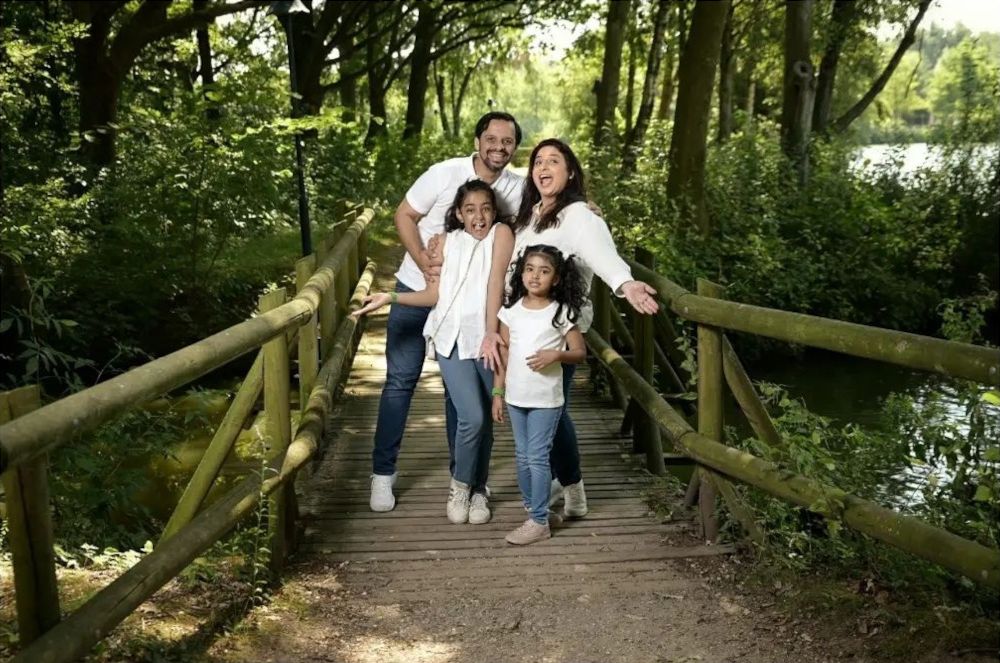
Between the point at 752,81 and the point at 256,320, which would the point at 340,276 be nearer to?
the point at 256,320

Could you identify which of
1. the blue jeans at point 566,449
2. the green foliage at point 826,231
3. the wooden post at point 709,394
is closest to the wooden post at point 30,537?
the blue jeans at point 566,449

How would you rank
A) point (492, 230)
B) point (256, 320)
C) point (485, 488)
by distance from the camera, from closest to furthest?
1. point (256, 320)
2. point (492, 230)
3. point (485, 488)

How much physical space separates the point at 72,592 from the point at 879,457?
444cm

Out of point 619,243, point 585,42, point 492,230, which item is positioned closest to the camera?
point 492,230

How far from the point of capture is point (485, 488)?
17.5ft

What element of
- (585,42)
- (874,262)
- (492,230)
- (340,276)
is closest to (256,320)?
(492,230)

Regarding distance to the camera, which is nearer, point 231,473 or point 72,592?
point 72,592

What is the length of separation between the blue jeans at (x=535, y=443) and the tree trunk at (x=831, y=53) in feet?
50.4

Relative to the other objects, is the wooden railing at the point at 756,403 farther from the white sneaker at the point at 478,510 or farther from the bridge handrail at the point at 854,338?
the white sneaker at the point at 478,510

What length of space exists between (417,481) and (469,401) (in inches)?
53.9

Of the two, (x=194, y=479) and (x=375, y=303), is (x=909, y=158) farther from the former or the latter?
(x=194, y=479)

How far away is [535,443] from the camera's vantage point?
4742 millimetres

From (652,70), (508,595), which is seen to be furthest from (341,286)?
(652,70)

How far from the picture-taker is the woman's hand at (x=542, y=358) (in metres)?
4.60
